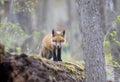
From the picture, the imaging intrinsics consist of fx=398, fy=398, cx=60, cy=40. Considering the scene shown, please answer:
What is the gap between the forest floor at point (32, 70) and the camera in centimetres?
883

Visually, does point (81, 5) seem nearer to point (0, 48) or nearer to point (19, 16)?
point (0, 48)

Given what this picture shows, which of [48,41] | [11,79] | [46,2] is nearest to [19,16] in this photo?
[46,2]

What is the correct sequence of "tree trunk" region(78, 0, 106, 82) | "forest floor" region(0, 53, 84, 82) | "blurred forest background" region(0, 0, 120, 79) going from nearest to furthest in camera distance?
"forest floor" region(0, 53, 84, 82), "tree trunk" region(78, 0, 106, 82), "blurred forest background" region(0, 0, 120, 79)

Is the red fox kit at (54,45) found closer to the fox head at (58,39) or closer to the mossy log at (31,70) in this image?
the fox head at (58,39)

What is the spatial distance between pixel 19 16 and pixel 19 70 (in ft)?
59.2

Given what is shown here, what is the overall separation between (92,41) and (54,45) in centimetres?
226

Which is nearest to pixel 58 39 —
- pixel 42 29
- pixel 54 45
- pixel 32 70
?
pixel 54 45

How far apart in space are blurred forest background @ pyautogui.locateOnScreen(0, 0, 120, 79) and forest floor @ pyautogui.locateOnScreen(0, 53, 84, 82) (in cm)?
169

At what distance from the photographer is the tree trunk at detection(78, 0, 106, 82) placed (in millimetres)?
9891

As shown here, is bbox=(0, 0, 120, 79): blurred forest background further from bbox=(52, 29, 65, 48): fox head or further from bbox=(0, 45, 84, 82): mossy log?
bbox=(0, 45, 84, 82): mossy log

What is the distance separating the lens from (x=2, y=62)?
343 inches

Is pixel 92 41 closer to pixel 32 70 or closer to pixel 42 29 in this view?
pixel 32 70

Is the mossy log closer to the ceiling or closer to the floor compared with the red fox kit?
closer to the floor

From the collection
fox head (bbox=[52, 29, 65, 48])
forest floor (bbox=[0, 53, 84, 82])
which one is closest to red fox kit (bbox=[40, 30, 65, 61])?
fox head (bbox=[52, 29, 65, 48])
